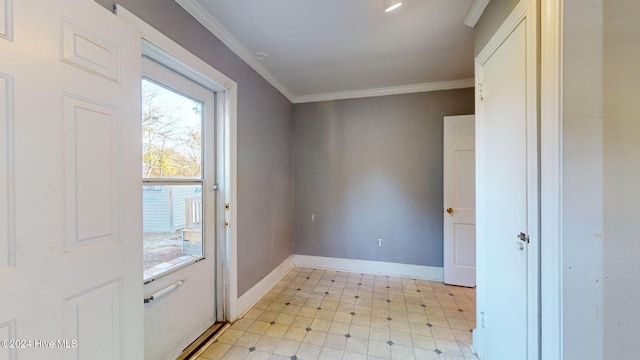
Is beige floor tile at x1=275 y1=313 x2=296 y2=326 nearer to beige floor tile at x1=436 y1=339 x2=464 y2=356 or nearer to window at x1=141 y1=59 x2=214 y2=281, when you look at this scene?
window at x1=141 y1=59 x2=214 y2=281

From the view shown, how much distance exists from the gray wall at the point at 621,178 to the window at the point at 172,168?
2.21 metres

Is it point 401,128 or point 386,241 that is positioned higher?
point 401,128

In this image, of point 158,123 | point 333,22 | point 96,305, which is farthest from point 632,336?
point 158,123

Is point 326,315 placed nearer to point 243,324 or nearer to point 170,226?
point 243,324

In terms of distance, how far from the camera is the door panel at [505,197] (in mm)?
1202

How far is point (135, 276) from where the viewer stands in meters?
1.16

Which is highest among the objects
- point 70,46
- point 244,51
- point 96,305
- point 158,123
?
point 244,51

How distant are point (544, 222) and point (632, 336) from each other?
44 cm

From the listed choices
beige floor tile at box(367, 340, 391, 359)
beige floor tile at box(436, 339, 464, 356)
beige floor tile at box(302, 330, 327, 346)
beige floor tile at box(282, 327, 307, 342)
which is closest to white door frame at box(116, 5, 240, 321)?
beige floor tile at box(282, 327, 307, 342)

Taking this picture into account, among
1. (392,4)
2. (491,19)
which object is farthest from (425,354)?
→ (392,4)

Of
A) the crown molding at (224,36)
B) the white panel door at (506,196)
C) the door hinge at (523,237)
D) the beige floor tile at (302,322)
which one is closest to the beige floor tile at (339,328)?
the beige floor tile at (302,322)

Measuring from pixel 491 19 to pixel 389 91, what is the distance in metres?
1.70

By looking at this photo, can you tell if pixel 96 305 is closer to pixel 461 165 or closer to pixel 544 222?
pixel 544 222

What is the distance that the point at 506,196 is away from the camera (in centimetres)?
136
